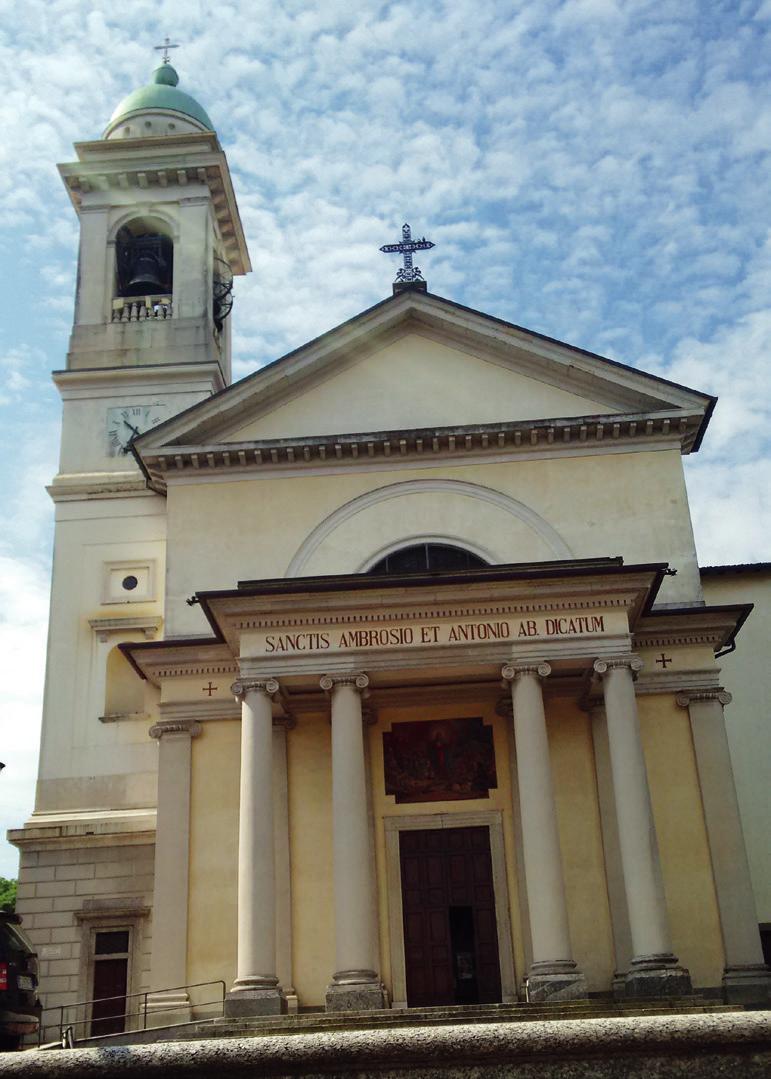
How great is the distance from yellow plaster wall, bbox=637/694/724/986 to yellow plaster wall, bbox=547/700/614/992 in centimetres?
84

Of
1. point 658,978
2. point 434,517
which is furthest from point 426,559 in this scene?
point 658,978

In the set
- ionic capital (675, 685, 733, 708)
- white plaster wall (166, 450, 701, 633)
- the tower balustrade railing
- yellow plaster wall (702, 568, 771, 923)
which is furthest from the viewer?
the tower balustrade railing

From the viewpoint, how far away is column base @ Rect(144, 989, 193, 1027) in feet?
52.0

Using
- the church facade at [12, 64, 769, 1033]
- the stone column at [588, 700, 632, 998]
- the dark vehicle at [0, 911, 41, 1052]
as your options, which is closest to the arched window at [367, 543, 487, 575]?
the church facade at [12, 64, 769, 1033]

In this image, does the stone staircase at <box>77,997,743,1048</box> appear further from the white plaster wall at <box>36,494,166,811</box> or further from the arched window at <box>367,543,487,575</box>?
the white plaster wall at <box>36,494,166,811</box>

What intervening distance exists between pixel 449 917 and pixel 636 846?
10.9 feet

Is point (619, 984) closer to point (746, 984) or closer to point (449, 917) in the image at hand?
point (746, 984)

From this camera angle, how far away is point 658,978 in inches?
562

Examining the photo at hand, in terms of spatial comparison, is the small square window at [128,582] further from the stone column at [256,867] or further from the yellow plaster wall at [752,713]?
the yellow plaster wall at [752,713]

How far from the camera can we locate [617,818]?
16.0 metres

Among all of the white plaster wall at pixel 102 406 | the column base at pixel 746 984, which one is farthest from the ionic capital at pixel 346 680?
the white plaster wall at pixel 102 406

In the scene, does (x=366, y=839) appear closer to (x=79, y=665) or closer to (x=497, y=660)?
(x=497, y=660)

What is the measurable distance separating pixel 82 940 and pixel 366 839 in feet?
23.3

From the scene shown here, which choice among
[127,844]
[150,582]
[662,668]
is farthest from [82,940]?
[662,668]
